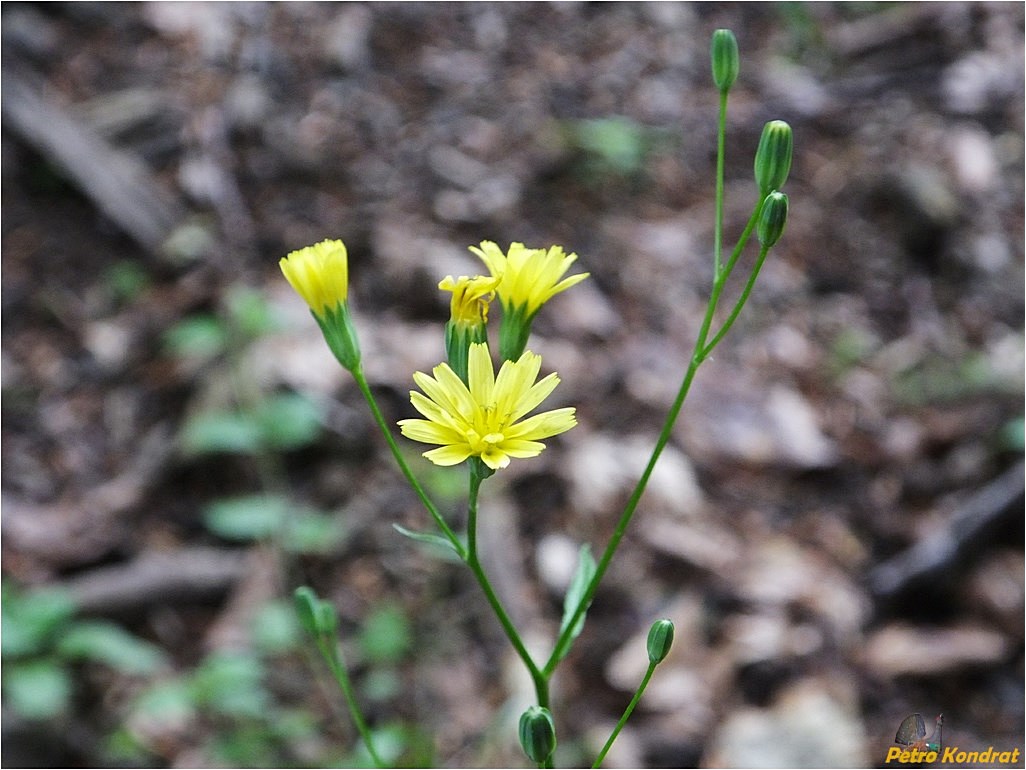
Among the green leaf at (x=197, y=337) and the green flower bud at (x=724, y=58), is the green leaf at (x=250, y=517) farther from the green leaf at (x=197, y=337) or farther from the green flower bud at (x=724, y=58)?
the green flower bud at (x=724, y=58)

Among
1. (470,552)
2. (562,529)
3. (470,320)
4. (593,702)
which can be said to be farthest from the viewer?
(562,529)

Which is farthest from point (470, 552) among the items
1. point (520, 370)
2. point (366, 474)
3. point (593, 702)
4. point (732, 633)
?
point (366, 474)

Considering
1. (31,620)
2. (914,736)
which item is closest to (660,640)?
(914,736)

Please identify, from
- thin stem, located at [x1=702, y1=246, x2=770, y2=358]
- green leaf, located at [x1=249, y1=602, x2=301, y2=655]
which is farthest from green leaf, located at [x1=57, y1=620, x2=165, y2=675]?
thin stem, located at [x1=702, y1=246, x2=770, y2=358]

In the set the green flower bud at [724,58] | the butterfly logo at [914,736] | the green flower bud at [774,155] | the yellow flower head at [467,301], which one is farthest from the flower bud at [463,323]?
the butterfly logo at [914,736]

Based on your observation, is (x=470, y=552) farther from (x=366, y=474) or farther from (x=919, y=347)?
(x=919, y=347)

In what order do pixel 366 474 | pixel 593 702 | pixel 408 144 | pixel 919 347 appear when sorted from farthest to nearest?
pixel 408 144 < pixel 919 347 < pixel 366 474 < pixel 593 702
